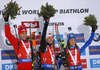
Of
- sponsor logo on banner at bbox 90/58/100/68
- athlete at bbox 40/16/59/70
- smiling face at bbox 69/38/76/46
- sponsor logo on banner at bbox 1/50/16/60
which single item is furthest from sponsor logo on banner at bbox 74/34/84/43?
sponsor logo on banner at bbox 1/50/16/60

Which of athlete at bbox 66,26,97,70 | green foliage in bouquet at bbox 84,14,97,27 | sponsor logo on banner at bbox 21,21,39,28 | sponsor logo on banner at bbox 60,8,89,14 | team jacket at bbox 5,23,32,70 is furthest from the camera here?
sponsor logo on banner at bbox 60,8,89,14

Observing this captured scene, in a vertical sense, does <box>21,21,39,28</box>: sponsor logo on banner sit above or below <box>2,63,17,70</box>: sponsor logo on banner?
above

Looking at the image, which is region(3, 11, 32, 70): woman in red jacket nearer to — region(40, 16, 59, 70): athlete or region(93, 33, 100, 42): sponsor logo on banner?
region(40, 16, 59, 70): athlete

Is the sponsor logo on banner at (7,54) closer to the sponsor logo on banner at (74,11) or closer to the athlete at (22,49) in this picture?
the athlete at (22,49)

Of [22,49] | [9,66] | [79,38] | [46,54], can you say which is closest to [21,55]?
[22,49]

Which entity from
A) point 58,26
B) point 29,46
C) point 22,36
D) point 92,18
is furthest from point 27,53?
point 92,18

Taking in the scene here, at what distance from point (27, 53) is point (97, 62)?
66.2 inches

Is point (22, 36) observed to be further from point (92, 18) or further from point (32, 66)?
point (92, 18)

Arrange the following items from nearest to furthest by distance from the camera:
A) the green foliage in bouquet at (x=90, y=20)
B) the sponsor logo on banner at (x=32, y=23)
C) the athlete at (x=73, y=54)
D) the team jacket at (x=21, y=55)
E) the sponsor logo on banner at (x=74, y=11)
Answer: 1. the team jacket at (x=21, y=55)
2. the athlete at (x=73, y=54)
3. the green foliage in bouquet at (x=90, y=20)
4. the sponsor logo on banner at (x=32, y=23)
5. the sponsor logo on banner at (x=74, y=11)

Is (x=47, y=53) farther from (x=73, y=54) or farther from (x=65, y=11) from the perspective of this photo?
(x=65, y=11)

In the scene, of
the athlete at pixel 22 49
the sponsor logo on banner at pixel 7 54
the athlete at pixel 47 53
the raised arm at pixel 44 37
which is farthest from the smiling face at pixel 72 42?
the sponsor logo on banner at pixel 7 54

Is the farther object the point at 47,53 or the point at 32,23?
the point at 32,23

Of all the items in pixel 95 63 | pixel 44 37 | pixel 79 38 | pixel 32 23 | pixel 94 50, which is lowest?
pixel 95 63

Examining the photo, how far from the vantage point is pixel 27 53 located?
113 inches
